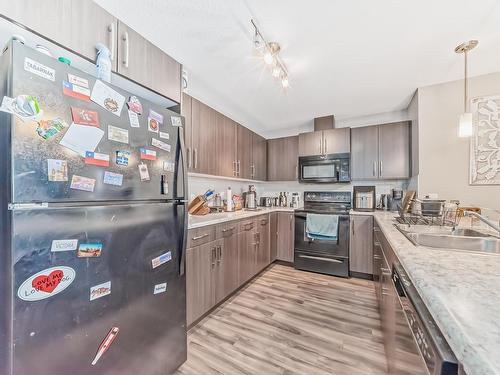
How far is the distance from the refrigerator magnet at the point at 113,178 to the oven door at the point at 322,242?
2.51 m

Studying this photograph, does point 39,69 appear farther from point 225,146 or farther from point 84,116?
point 225,146

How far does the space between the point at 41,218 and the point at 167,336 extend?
95 cm

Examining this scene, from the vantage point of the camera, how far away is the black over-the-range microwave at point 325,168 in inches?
123

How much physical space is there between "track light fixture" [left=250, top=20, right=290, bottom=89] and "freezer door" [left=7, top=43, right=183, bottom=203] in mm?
921

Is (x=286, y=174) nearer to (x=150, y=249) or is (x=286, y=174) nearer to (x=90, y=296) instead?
(x=150, y=249)

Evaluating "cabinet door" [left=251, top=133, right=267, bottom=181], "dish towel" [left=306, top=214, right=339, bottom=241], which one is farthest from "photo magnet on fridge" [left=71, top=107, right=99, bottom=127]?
"dish towel" [left=306, top=214, right=339, bottom=241]

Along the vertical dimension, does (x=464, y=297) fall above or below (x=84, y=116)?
below

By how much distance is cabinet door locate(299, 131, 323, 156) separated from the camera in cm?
331

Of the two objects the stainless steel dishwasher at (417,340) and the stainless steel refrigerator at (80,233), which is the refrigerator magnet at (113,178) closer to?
the stainless steel refrigerator at (80,233)

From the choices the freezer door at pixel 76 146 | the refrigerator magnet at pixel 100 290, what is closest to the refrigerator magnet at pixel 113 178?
the freezer door at pixel 76 146

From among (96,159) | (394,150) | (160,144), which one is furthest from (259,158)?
(96,159)

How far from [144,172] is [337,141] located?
2884mm

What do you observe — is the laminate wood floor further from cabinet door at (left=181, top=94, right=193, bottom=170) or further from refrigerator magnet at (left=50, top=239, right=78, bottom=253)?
cabinet door at (left=181, top=94, right=193, bottom=170)

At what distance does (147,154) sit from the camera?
3.76 ft
